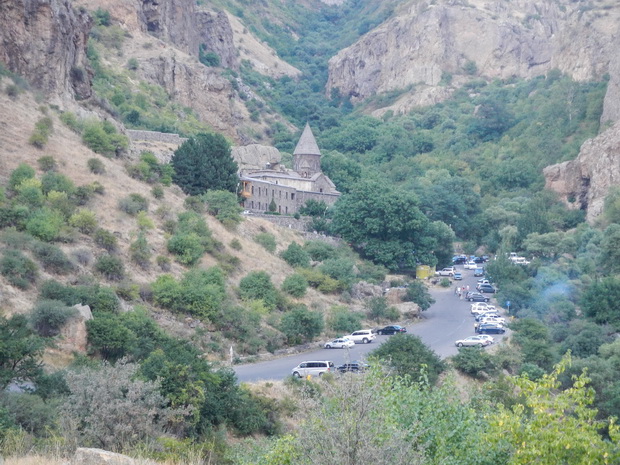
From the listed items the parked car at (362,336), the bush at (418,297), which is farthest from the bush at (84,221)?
the bush at (418,297)

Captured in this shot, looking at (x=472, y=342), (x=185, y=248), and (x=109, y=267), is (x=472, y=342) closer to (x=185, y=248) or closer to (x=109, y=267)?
(x=185, y=248)

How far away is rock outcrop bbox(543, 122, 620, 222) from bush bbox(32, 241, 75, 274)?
41.1m

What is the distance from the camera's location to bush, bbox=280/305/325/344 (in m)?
39.7

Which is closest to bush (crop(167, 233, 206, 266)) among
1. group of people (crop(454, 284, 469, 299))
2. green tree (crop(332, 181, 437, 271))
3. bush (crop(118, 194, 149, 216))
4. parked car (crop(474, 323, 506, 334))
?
bush (crop(118, 194, 149, 216))

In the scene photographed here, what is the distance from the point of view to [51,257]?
35.2 metres

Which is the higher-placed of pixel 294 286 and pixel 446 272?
pixel 446 272

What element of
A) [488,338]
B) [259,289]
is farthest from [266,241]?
[488,338]

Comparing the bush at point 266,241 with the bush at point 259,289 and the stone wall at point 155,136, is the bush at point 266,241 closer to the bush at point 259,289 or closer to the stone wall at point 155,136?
the bush at point 259,289

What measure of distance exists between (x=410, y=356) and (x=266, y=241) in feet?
61.4

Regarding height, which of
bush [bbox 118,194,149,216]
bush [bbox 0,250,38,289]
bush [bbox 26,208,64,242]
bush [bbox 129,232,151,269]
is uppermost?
bush [bbox 118,194,149,216]

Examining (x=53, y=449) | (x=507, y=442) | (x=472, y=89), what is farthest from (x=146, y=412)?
(x=472, y=89)

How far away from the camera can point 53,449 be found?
584 inches

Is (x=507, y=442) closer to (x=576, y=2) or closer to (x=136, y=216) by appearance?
(x=136, y=216)

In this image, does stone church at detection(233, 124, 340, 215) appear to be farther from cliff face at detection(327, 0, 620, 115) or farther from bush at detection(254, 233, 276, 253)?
cliff face at detection(327, 0, 620, 115)
